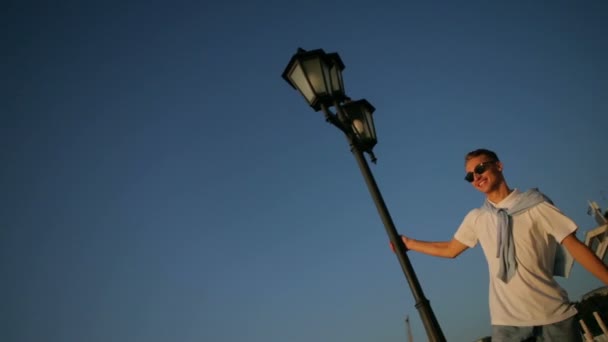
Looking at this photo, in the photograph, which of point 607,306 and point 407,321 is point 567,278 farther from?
point 407,321

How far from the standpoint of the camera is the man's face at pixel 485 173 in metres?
2.80

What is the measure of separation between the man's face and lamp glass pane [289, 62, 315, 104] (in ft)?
5.61

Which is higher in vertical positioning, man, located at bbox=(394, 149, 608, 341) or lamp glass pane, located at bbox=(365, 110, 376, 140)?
lamp glass pane, located at bbox=(365, 110, 376, 140)

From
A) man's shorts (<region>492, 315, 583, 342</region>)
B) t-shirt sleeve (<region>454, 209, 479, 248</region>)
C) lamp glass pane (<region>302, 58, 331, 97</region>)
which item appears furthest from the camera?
lamp glass pane (<region>302, 58, 331, 97</region>)

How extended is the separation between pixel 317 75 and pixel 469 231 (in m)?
2.15

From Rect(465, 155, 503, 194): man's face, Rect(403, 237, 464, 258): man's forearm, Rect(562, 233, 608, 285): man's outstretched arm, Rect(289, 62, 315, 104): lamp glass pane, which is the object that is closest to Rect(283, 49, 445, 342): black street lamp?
Rect(289, 62, 315, 104): lamp glass pane

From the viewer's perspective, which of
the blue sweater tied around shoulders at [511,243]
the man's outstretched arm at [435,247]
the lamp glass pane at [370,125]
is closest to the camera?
the blue sweater tied around shoulders at [511,243]

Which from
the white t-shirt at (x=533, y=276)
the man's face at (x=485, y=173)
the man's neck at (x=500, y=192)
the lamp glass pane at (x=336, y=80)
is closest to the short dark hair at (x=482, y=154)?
the man's face at (x=485, y=173)

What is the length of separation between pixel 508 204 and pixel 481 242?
442 millimetres

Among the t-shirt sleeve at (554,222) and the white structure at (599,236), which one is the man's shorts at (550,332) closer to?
the t-shirt sleeve at (554,222)

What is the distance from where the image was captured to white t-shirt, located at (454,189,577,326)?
2.29 m

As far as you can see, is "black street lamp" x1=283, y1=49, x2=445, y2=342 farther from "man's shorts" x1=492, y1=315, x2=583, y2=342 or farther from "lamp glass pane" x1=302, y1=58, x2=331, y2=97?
"man's shorts" x1=492, y1=315, x2=583, y2=342

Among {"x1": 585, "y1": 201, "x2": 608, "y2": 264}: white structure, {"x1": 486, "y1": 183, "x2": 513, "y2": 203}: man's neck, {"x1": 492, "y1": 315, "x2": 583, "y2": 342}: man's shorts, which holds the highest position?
{"x1": 486, "y1": 183, "x2": 513, "y2": 203}: man's neck

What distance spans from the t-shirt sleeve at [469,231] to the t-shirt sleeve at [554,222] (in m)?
0.55
